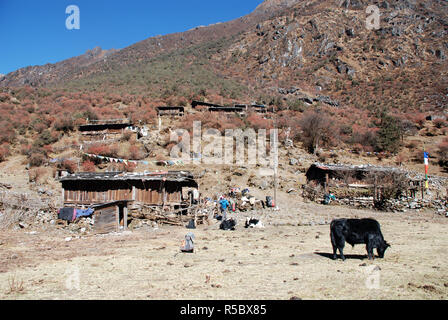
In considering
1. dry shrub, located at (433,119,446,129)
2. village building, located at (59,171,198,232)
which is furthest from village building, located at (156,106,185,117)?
dry shrub, located at (433,119,446,129)

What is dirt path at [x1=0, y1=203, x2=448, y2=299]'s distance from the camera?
292 inches

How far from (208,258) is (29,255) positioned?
7443 millimetres

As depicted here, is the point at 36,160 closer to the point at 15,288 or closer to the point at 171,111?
the point at 171,111

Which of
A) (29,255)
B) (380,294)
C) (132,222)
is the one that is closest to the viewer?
(380,294)

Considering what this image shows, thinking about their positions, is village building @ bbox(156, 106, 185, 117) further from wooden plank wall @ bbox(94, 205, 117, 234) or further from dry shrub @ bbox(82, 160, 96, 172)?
wooden plank wall @ bbox(94, 205, 117, 234)

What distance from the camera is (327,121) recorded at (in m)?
48.2

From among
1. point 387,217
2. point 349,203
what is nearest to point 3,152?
point 349,203

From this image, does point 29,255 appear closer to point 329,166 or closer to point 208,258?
point 208,258

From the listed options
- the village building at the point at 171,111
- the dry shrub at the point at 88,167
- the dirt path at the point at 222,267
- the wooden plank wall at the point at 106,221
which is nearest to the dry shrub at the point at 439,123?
the village building at the point at 171,111

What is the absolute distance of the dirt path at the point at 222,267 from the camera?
741 cm

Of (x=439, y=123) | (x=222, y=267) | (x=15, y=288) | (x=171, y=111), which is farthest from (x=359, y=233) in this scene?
(x=439, y=123)

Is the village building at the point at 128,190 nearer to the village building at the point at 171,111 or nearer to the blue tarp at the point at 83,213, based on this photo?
the blue tarp at the point at 83,213

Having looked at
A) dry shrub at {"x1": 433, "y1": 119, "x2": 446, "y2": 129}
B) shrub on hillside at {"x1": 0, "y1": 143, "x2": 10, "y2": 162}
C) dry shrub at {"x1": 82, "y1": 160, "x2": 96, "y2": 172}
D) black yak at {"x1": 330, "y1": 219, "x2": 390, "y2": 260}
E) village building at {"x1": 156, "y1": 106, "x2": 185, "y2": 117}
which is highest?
village building at {"x1": 156, "y1": 106, "x2": 185, "y2": 117}

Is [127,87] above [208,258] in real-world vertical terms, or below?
above
